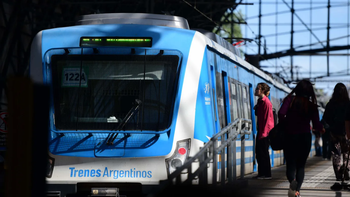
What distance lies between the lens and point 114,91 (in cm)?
788

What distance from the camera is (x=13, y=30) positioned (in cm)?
2077

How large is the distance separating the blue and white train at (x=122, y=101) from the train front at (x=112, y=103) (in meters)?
0.01

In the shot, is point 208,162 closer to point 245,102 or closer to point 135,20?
point 135,20

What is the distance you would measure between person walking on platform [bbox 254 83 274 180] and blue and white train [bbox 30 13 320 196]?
2110 millimetres

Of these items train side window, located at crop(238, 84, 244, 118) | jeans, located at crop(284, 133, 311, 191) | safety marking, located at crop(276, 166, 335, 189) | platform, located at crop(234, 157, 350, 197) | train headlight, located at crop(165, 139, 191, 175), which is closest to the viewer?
train headlight, located at crop(165, 139, 191, 175)

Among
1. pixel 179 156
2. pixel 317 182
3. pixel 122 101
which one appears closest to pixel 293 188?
pixel 179 156

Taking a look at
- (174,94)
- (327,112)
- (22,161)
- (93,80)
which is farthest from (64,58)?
(22,161)

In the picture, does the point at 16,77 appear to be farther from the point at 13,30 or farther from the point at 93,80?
the point at 13,30

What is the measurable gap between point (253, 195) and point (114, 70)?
2.57 meters

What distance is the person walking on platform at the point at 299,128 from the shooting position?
7602mm

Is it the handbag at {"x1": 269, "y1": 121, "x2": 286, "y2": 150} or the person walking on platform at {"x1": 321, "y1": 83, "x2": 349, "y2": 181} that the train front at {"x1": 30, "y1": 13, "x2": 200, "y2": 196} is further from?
the person walking on platform at {"x1": 321, "y1": 83, "x2": 349, "y2": 181}

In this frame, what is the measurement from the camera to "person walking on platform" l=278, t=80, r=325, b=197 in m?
7.60

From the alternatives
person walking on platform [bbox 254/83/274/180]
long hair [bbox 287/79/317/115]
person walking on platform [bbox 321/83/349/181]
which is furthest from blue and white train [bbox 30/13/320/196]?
person walking on platform [bbox 254/83/274/180]

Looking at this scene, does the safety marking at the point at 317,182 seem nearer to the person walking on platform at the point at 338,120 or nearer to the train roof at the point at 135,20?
the person walking on platform at the point at 338,120
